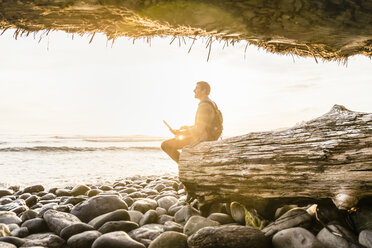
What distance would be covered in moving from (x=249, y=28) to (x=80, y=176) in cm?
836

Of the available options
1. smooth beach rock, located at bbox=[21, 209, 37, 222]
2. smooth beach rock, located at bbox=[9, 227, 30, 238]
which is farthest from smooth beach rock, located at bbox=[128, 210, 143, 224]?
smooth beach rock, located at bbox=[21, 209, 37, 222]

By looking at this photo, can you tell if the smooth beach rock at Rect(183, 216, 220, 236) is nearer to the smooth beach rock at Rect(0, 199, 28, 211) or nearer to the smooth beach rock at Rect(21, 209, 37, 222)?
the smooth beach rock at Rect(21, 209, 37, 222)

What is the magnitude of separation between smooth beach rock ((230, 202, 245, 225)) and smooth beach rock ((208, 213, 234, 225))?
7 cm

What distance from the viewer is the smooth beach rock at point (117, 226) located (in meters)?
3.11

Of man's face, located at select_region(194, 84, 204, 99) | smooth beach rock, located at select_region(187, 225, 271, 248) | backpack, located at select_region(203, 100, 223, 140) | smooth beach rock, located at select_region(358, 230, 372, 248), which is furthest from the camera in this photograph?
man's face, located at select_region(194, 84, 204, 99)

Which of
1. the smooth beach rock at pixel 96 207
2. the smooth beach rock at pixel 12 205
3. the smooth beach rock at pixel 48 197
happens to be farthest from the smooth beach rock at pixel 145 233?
the smooth beach rock at pixel 48 197

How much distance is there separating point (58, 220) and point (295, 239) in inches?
114

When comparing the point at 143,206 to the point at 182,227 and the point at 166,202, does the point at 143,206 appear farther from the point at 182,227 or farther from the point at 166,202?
the point at 182,227

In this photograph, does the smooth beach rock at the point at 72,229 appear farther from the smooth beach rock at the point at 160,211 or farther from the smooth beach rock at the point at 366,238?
the smooth beach rock at the point at 366,238

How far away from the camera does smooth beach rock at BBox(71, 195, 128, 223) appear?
373cm

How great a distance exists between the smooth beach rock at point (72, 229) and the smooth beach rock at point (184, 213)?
4.08 ft

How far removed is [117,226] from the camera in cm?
317

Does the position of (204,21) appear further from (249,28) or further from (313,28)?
(313,28)

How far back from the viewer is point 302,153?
8.43 feet
